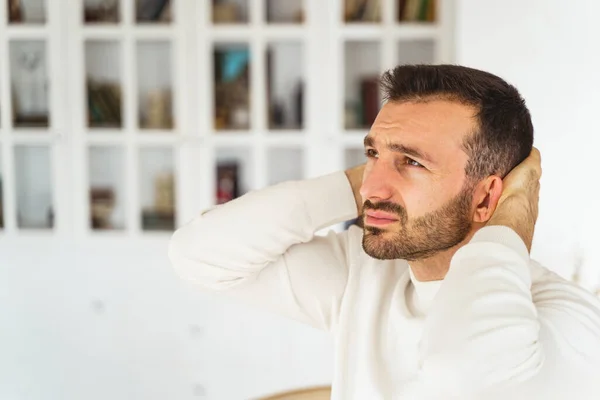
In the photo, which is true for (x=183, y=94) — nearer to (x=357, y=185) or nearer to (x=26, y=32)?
(x=26, y=32)

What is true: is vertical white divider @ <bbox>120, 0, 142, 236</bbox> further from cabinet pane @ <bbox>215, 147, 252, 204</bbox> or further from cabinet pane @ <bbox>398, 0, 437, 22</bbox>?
cabinet pane @ <bbox>398, 0, 437, 22</bbox>

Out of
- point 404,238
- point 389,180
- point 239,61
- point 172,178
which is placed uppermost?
point 239,61

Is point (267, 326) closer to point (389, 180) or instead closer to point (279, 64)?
point (279, 64)

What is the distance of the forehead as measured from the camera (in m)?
1.26

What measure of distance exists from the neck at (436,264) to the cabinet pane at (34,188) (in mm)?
2500

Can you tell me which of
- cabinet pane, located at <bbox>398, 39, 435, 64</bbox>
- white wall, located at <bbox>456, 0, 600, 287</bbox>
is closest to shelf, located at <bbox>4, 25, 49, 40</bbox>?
cabinet pane, located at <bbox>398, 39, 435, 64</bbox>

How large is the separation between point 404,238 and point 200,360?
2210 mm

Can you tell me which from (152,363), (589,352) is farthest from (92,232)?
(589,352)

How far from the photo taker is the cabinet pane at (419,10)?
3.16m

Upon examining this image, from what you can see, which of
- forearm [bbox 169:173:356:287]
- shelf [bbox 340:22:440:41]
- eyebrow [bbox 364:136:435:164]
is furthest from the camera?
shelf [bbox 340:22:440:41]

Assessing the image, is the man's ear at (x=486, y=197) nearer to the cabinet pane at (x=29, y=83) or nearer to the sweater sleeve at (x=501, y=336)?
the sweater sleeve at (x=501, y=336)

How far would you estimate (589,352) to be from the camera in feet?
3.75

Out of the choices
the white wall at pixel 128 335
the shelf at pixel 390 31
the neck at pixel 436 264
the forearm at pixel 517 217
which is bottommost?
the white wall at pixel 128 335

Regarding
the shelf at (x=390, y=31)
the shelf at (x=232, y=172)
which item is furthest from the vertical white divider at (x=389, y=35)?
the shelf at (x=232, y=172)
